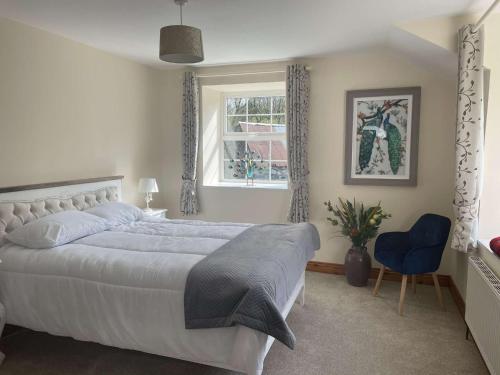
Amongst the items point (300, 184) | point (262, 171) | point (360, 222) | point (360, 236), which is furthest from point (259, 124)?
point (360, 236)

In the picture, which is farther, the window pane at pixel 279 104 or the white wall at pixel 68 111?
the window pane at pixel 279 104

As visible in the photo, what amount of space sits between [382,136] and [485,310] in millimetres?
2136

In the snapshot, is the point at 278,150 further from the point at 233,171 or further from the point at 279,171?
the point at 233,171

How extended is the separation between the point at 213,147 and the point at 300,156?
4.27 ft

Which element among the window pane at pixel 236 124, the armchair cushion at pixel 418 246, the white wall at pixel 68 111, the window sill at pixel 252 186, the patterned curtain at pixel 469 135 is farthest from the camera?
the window pane at pixel 236 124

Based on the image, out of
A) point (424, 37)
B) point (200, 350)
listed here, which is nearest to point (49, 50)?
point (200, 350)

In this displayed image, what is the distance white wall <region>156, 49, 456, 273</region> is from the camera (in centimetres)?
383

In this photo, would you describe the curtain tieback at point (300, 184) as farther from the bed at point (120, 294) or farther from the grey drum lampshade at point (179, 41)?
the grey drum lampshade at point (179, 41)

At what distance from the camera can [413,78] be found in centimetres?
387

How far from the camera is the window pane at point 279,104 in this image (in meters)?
4.81

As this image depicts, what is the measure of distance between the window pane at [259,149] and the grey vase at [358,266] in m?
1.69

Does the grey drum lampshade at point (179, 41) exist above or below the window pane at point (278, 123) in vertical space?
above

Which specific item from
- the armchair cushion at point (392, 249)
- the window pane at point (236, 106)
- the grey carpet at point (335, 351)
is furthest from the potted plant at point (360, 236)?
the window pane at point (236, 106)

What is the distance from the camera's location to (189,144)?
15.4 ft
